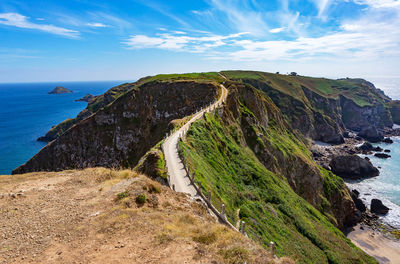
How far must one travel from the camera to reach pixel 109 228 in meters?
11.6

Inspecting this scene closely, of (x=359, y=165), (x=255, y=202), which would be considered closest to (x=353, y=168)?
(x=359, y=165)

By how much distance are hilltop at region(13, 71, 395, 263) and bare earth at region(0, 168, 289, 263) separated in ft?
21.3

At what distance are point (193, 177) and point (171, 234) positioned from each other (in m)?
10.8

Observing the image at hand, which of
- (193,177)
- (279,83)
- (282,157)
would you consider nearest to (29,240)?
(193,177)

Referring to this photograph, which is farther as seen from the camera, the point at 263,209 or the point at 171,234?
the point at 263,209

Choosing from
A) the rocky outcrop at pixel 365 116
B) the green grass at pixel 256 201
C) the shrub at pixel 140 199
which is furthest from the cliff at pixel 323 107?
the shrub at pixel 140 199

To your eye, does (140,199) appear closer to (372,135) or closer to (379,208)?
(379,208)

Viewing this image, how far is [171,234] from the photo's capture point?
37.1ft

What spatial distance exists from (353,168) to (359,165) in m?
2.67

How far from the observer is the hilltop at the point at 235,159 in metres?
26.3

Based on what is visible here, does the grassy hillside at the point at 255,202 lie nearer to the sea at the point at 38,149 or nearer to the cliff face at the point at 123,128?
the cliff face at the point at 123,128

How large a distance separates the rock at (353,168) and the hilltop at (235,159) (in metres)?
18.5

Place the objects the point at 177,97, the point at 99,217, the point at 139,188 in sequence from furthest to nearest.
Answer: the point at 177,97 < the point at 139,188 < the point at 99,217

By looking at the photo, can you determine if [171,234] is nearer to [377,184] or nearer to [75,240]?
[75,240]
